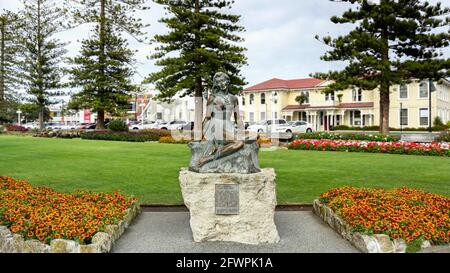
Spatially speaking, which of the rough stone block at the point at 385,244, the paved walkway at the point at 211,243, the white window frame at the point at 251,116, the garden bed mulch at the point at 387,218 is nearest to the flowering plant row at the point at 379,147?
the garden bed mulch at the point at 387,218

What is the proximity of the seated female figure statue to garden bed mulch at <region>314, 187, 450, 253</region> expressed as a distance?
1.89 metres

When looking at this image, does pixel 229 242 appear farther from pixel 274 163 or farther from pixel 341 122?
pixel 341 122

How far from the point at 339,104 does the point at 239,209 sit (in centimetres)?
4249

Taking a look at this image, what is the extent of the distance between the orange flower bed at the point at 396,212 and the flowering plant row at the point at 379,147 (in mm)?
11314

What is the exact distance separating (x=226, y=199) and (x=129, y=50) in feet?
93.0

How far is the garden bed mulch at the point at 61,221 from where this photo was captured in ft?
16.2

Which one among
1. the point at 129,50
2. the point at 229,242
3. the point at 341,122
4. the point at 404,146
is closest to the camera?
the point at 229,242

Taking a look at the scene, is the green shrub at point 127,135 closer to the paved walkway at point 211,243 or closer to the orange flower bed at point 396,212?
the paved walkway at point 211,243

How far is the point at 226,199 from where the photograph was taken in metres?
5.71

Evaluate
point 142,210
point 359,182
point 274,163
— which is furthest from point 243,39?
point 142,210

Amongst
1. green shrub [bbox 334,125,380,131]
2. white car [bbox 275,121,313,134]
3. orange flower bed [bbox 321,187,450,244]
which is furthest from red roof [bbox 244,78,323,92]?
orange flower bed [bbox 321,187,450,244]

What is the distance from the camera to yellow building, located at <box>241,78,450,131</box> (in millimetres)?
40469

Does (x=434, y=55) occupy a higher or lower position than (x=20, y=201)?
higher

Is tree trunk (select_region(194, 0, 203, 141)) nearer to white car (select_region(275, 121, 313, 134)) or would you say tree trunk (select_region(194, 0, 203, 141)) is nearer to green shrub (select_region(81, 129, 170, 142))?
green shrub (select_region(81, 129, 170, 142))
